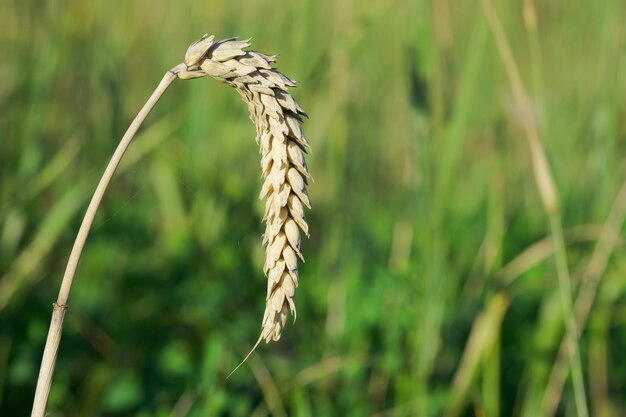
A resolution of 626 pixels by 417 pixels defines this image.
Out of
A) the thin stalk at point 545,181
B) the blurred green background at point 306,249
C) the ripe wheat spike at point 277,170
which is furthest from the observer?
the blurred green background at point 306,249

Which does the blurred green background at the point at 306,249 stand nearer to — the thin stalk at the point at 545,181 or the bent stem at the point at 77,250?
the thin stalk at the point at 545,181

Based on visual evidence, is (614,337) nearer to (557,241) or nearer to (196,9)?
(557,241)

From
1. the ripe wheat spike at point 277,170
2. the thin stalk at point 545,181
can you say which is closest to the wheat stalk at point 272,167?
the ripe wheat spike at point 277,170

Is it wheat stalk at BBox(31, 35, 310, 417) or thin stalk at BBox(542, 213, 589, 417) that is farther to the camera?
thin stalk at BBox(542, 213, 589, 417)

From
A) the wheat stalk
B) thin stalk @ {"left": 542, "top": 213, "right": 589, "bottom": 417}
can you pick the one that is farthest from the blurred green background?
the wheat stalk

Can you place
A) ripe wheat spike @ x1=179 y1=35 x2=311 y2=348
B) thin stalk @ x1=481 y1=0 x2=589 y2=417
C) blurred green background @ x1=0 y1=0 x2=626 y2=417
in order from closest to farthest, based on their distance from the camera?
ripe wheat spike @ x1=179 y1=35 x2=311 y2=348, thin stalk @ x1=481 y1=0 x2=589 y2=417, blurred green background @ x1=0 y1=0 x2=626 y2=417

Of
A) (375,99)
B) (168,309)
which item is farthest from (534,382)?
(375,99)

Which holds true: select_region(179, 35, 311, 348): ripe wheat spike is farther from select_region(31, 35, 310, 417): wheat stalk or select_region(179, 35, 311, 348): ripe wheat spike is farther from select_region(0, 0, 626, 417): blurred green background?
select_region(0, 0, 626, 417): blurred green background
